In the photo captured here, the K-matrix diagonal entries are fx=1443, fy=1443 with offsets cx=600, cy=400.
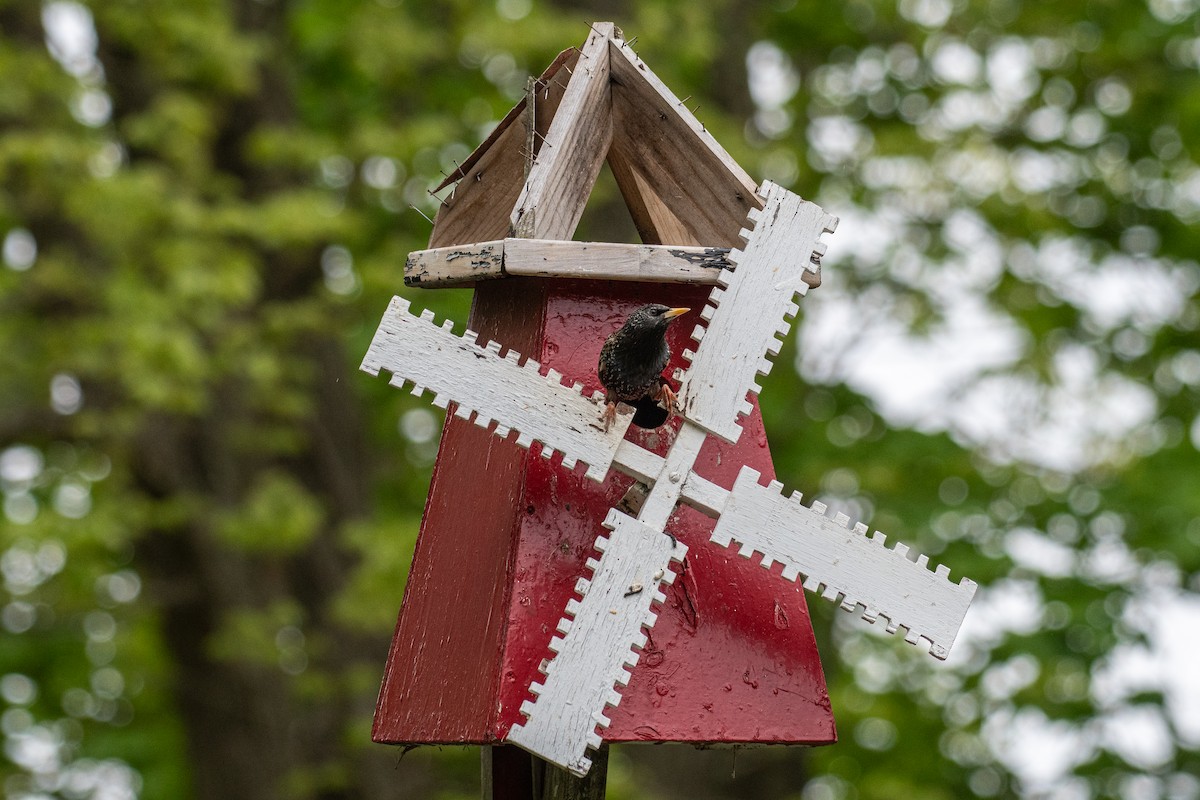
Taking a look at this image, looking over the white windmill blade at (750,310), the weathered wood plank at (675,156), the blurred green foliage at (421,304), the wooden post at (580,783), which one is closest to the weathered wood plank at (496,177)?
the weathered wood plank at (675,156)

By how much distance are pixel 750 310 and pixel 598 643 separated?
0.57m

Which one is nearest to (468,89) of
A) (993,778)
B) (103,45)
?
(103,45)

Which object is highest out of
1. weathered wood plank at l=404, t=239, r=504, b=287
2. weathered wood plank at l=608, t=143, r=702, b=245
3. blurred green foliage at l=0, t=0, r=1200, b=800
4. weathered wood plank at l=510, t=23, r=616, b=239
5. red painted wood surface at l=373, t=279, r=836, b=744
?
blurred green foliage at l=0, t=0, r=1200, b=800

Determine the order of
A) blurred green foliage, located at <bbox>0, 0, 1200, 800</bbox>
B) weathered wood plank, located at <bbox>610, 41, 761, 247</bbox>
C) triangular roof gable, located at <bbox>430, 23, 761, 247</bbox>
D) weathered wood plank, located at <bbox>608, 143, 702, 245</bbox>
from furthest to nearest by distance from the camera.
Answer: blurred green foliage, located at <bbox>0, 0, 1200, 800</bbox>, weathered wood plank, located at <bbox>608, 143, 702, 245</bbox>, weathered wood plank, located at <bbox>610, 41, 761, 247</bbox>, triangular roof gable, located at <bbox>430, 23, 761, 247</bbox>

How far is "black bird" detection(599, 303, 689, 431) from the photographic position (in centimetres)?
212

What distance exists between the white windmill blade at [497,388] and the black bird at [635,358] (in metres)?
0.04

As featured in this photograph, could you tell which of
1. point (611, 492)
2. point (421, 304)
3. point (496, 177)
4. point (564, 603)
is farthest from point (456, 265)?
point (421, 304)

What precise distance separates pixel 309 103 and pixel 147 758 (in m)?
5.23

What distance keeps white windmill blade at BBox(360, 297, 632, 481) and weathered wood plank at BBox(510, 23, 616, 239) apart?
27 centimetres

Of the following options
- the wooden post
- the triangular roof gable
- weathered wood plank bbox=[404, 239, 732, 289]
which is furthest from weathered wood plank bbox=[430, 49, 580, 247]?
the wooden post

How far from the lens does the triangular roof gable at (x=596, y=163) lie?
2.39 meters

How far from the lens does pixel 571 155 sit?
7.95 feet

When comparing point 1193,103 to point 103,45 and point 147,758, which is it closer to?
point 103,45

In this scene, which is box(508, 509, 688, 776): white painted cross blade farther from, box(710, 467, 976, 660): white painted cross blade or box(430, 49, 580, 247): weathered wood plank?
box(430, 49, 580, 247): weathered wood plank
